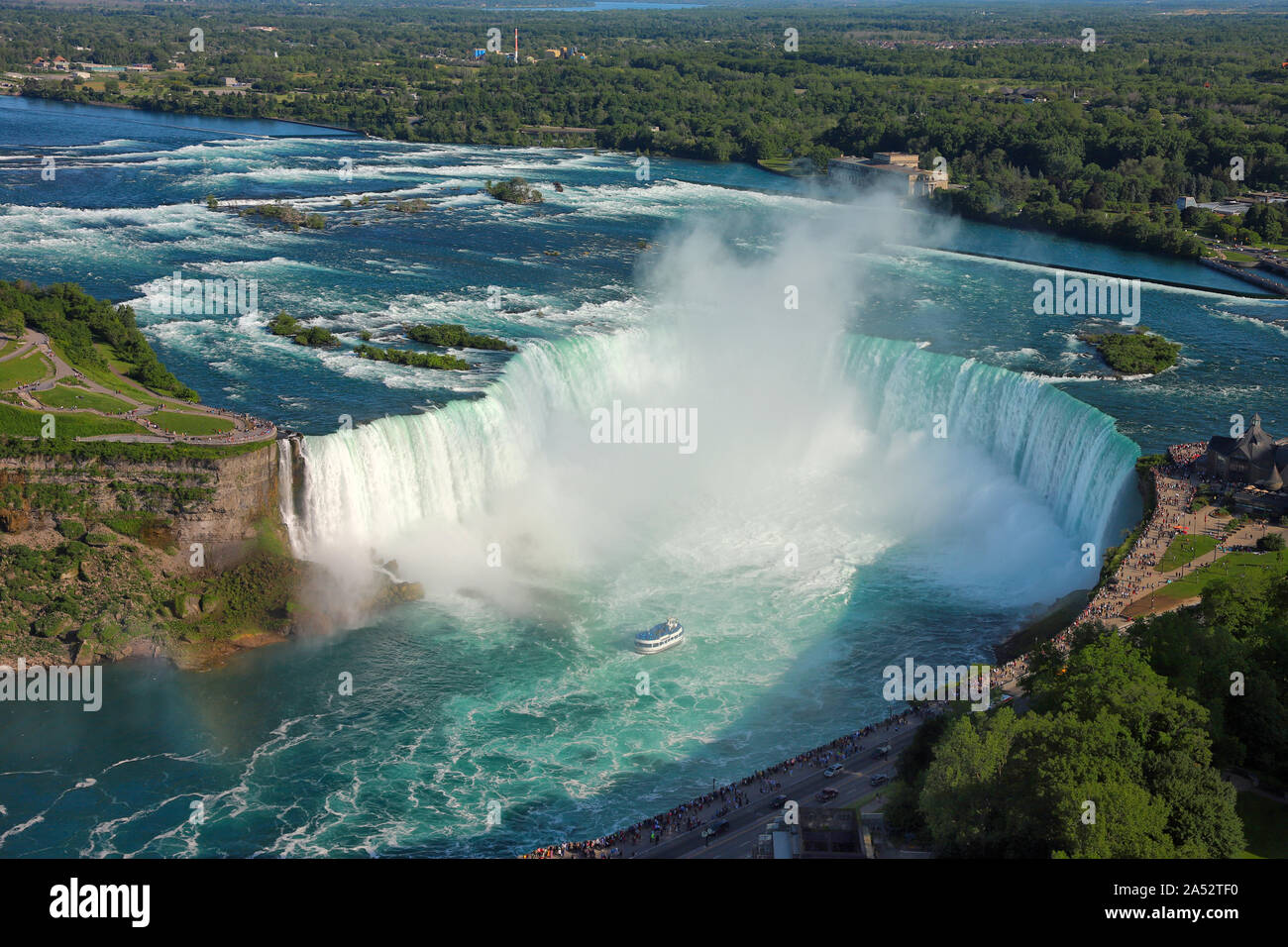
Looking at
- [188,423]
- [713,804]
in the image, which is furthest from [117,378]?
[713,804]

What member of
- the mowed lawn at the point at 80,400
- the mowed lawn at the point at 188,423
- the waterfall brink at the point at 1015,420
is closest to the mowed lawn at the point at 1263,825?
the waterfall brink at the point at 1015,420

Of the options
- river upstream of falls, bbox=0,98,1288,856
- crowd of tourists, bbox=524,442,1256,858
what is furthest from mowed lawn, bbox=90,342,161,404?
crowd of tourists, bbox=524,442,1256,858

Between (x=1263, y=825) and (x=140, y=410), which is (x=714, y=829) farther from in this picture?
(x=140, y=410)

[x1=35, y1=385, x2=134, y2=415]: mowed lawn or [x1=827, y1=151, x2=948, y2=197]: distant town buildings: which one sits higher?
[x1=827, y1=151, x2=948, y2=197]: distant town buildings

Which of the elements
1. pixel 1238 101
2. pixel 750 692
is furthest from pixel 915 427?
pixel 1238 101

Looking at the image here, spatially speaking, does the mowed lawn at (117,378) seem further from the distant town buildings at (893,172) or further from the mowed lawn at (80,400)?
the distant town buildings at (893,172)

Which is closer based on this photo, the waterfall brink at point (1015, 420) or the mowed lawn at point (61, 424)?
the mowed lawn at point (61, 424)

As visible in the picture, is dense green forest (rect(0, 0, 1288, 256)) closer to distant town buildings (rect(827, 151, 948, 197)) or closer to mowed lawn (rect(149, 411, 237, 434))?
distant town buildings (rect(827, 151, 948, 197))
